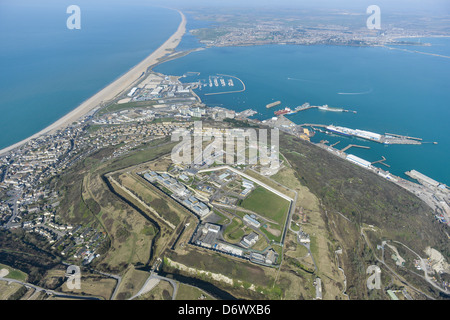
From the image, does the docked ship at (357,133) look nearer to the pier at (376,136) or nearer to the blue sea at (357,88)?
the pier at (376,136)

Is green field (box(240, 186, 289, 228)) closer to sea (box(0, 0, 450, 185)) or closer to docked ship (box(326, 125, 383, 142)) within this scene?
sea (box(0, 0, 450, 185))

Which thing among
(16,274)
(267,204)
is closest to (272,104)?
(267,204)

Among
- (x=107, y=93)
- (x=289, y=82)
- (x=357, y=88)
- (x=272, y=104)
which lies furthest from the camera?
(x=289, y=82)

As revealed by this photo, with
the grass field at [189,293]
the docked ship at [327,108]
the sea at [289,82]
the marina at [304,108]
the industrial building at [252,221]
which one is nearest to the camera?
the grass field at [189,293]

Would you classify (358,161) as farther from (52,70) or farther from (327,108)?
(52,70)

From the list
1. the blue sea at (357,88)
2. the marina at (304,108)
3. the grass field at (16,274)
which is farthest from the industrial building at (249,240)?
the marina at (304,108)
